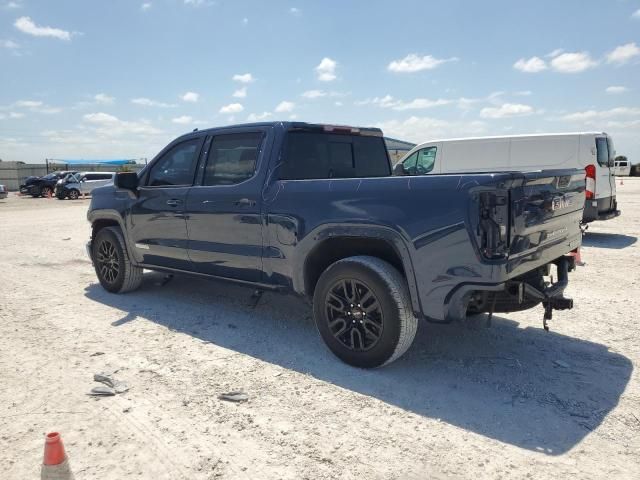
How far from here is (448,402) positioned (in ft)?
10.9

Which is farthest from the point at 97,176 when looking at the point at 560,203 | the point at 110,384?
the point at 560,203

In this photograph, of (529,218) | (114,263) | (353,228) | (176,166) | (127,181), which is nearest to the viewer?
(529,218)

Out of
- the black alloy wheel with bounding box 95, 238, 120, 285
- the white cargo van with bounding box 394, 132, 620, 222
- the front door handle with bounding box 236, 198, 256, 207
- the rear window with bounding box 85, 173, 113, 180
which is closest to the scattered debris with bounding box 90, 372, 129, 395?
the front door handle with bounding box 236, 198, 256, 207

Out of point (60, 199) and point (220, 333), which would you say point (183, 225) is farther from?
point (60, 199)

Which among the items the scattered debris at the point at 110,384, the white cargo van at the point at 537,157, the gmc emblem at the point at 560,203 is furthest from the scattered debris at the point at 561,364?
the white cargo van at the point at 537,157

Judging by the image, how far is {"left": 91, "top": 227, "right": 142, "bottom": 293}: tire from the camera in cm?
606

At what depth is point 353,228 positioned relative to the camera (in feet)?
12.2

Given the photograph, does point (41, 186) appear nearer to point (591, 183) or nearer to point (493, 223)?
point (591, 183)

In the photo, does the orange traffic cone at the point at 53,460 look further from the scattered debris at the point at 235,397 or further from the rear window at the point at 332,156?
the rear window at the point at 332,156

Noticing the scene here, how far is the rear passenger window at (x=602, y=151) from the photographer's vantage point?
32.6ft

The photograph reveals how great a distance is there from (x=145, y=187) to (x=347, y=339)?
10.3ft

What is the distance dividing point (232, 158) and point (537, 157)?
8.05 meters

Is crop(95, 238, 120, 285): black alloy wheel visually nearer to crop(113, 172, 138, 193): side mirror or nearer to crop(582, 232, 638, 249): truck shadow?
crop(113, 172, 138, 193): side mirror

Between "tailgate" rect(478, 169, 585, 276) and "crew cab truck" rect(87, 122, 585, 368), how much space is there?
1cm
